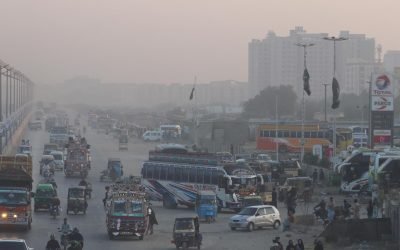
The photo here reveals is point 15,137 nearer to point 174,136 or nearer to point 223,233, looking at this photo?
point 174,136

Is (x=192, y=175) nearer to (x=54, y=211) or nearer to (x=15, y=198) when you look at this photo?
(x=54, y=211)

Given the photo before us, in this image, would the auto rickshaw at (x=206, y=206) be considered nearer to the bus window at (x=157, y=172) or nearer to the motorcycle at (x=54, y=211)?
the motorcycle at (x=54, y=211)

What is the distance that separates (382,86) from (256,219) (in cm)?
1518

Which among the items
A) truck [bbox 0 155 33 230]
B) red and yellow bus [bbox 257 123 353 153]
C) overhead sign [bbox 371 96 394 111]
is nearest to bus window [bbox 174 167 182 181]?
truck [bbox 0 155 33 230]

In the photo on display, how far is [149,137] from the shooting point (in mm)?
103125

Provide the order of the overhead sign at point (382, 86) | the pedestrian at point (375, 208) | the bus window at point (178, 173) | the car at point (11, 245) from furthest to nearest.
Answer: the overhead sign at point (382, 86)
the bus window at point (178, 173)
the pedestrian at point (375, 208)
the car at point (11, 245)

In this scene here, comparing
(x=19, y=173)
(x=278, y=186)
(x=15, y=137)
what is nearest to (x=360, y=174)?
(x=278, y=186)

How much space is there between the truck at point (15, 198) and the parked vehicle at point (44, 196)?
461 centimetres

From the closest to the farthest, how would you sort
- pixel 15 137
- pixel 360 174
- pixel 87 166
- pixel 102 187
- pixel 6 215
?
1. pixel 6 215
2. pixel 360 174
3. pixel 102 187
4. pixel 87 166
5. pixel 15 137

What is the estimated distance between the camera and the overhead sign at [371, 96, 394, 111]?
149 ft

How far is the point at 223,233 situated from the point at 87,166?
24.1 m

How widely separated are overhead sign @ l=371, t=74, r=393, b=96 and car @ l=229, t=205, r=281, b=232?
559 inches

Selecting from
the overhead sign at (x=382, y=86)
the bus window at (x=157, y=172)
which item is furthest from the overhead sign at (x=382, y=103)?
the bus window at (x=157, y=172)

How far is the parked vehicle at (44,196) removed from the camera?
118 ft
